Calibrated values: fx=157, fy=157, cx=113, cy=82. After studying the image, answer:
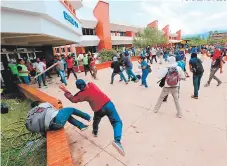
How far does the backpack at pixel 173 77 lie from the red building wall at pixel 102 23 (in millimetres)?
24342

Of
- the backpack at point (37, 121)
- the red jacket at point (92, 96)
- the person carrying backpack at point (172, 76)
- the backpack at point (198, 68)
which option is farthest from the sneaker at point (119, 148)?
the backpack at point (198, 68)

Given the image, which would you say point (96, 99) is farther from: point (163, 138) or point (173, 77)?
point (173, 77)

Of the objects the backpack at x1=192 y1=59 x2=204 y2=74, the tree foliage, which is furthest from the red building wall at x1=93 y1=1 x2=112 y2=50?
the backpack at x1=192 y1=59 x2=204 y2=74

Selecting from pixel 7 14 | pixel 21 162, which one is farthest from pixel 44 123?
pixel 7 14

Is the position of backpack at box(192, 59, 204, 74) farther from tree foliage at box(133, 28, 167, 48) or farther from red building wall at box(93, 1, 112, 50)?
tree foliage at box(133, 28, 167, 48)

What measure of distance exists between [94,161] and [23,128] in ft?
8.03

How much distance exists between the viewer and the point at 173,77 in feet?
12.6

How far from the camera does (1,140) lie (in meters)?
3.62

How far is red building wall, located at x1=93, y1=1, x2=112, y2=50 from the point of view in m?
26.8

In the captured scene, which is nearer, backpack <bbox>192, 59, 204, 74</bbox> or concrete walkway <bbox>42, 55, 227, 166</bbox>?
concrete walkway <bbox>42, 55, 227, 166</bbox>

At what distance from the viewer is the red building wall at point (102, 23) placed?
26.8m

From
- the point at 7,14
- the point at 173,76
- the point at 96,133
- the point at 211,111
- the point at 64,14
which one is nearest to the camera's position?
the point at 96,133

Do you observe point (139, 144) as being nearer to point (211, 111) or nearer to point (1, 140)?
point (211, 111)

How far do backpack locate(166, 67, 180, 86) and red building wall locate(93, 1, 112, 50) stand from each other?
2434 centimetres
